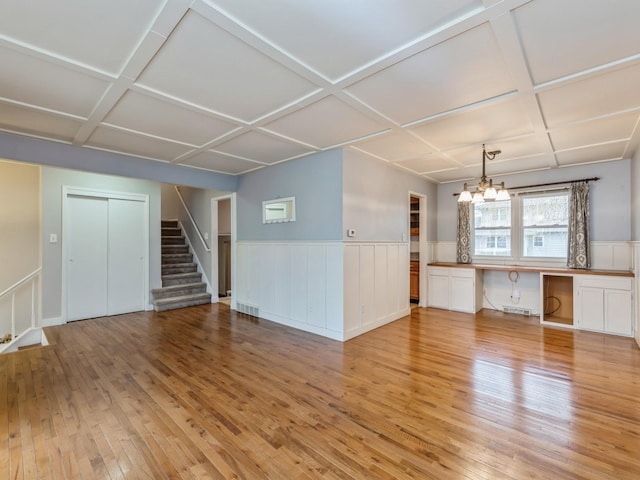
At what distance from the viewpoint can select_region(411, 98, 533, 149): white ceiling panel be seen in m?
2.90

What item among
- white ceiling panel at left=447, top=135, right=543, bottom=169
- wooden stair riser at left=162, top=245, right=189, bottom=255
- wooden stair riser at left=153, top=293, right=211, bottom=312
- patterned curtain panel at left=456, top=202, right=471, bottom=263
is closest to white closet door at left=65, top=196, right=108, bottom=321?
wooden stair riser at left=153, top=293, right=211, bottom=312

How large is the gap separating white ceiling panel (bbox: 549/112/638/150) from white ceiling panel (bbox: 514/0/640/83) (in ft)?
4.68

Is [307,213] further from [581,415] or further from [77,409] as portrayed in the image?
[581,415]

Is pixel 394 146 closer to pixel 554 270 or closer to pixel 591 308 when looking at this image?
pixel 554 270

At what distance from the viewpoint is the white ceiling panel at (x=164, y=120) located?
2.77 meters

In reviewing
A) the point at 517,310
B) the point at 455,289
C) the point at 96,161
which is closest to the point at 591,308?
the point at 517,310

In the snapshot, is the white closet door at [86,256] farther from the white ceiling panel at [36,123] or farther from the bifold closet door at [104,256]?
the white ceiling panel at [36,123]

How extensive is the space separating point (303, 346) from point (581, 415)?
2709 millimetres

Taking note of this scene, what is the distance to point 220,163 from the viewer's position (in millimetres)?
4902

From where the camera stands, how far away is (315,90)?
2.51 m

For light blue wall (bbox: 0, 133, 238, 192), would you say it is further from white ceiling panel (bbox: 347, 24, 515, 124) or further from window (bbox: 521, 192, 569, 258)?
window (bbox: 521, 192, 569, 258)

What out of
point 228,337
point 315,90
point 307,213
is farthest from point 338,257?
point 315,90

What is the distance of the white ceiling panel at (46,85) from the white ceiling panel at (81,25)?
9.8 inches

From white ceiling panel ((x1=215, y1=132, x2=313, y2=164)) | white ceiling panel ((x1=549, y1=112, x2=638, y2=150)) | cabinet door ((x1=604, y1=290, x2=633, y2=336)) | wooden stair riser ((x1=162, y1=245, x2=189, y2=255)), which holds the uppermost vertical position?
white ceiling panel ((x1=215, y1=132, x2=313, y2=164))
